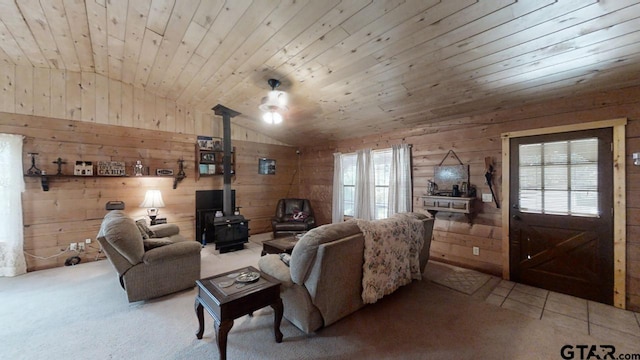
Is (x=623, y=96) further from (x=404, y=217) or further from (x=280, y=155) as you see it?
(x=280, y=155)

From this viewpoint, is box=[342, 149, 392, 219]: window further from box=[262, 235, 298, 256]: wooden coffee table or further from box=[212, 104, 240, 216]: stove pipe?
box=[212, 104, 240, 216]: stove pipe

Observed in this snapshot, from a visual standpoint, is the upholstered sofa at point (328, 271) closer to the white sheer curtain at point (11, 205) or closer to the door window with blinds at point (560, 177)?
the door window with blinds at point (560, 177)

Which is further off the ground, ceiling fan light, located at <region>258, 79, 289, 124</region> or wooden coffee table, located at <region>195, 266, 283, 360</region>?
ceiling fan light, located at <region>258, 79, 289, 124</region>

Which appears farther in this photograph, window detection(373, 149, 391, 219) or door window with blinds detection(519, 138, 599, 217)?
window detection(373, 149, 391, 219)

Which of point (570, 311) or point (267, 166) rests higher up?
point (267, 166)

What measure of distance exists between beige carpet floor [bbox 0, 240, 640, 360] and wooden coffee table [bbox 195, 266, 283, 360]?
24cm

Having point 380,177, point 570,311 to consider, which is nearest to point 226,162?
point 380,177

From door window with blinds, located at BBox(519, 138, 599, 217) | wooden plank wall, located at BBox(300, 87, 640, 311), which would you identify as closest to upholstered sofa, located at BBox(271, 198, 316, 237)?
wooden plank wall, located at BBox(300, 87, 640, 311)

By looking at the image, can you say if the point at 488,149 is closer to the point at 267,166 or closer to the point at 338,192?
the point at 338,192

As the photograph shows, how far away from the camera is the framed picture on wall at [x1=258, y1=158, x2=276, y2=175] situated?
6.20 metres

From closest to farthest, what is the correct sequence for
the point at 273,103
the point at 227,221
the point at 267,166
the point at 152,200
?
the point at 273,103 < the point at 152,200 < the point at 227,221 < the point at 267,166

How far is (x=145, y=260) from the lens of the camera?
2744 millimetres

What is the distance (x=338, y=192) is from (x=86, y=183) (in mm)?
4627

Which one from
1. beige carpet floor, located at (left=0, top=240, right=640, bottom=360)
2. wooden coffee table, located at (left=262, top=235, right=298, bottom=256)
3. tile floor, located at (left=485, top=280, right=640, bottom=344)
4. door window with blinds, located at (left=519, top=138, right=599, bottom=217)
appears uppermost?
door window with blinds, located at (left=519, top=138, right=599, bottom=217)
